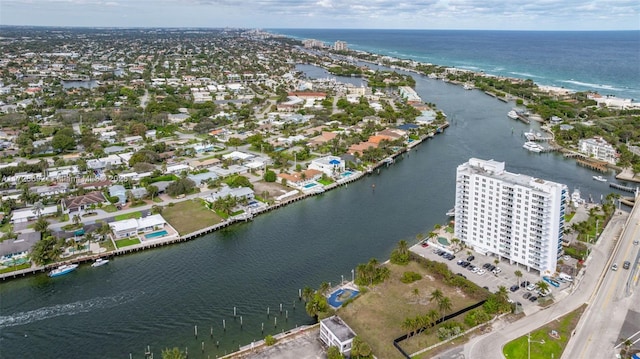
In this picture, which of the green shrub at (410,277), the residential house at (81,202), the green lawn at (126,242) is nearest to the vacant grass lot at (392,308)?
the green shrub at (410,277)

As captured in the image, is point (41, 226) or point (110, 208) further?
point (110, 208)

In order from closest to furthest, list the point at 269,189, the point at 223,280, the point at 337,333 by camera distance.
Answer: the point at 337,333
the point at 223,280
the point at 269,189

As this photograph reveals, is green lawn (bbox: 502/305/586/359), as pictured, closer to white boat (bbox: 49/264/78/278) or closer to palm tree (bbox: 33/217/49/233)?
white boat (bbox: 49/264/78/278)

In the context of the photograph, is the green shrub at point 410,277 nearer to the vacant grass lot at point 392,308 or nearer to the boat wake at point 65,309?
the vacant grass lot at point 392,308

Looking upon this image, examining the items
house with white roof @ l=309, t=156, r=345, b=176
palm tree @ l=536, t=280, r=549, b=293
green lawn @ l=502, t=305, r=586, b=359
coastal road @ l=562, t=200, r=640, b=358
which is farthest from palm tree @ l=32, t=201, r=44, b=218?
coastal road @ l=562, t=200, r=640, b=358

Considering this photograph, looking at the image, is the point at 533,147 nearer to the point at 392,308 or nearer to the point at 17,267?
the point at 392,308

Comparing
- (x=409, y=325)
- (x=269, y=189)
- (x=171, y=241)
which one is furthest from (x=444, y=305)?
(x=269, y=189)

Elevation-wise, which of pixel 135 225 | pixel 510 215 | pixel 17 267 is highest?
pixel 510 215
